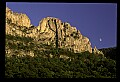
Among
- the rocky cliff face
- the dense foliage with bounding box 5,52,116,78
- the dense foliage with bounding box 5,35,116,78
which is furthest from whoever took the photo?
the rocky cliff face

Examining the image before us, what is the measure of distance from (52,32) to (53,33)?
0.13m

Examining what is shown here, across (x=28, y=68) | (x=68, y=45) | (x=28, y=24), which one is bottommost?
(x=28, y=68)

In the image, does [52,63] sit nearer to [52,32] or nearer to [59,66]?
[59,66]

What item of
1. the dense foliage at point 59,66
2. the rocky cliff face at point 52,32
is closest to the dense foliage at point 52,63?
the dense foliage at point 59,66

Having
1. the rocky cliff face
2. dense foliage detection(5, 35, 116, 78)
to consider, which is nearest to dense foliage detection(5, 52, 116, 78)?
dense foliage detection(5, 35, 116, 78)

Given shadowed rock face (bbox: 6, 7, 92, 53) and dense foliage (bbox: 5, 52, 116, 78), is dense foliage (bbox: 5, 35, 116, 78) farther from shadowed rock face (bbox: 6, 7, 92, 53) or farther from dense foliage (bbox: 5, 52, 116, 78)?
shadowed rock face (bbox: 6, 7, 92, 53)

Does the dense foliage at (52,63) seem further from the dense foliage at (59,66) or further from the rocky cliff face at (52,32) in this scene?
the rocky cliff face at (52,32)

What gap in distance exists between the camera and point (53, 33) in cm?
2452

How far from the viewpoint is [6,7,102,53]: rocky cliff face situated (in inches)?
775

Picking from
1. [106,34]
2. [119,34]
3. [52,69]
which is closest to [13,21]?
[52,69]

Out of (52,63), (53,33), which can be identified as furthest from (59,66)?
(53,33)

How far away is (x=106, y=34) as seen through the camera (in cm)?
2755

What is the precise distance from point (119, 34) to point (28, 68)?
16.8 metres

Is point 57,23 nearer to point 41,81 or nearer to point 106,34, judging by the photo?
point 106,34
